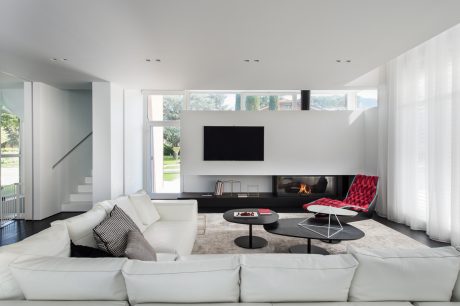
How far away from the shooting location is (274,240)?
362 cm

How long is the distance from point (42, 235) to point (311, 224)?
2.88 meters

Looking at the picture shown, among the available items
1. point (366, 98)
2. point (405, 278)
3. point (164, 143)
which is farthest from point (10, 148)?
point (366, 98)

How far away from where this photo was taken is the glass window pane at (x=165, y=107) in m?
6.21

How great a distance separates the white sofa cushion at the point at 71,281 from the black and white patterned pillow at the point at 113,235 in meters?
0.71

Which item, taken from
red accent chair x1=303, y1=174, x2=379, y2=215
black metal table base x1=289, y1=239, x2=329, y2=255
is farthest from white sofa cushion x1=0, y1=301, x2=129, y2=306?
red accent chair x1=303, y1=174, x2=379, y2=215

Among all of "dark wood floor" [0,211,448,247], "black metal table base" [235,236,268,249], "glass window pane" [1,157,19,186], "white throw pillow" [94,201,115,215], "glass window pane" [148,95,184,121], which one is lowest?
"dark wood floor" [0,211,448,247]

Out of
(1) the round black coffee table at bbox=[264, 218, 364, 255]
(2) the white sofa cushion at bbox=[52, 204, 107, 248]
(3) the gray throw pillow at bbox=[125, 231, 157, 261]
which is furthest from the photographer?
(1) the round black coffee table at bbox=[264, 218, 364, 255]

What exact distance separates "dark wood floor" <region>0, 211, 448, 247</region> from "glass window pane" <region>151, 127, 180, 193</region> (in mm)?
2131

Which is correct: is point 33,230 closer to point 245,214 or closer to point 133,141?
point 133,141

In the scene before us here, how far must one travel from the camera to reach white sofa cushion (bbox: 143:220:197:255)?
97.0 inches

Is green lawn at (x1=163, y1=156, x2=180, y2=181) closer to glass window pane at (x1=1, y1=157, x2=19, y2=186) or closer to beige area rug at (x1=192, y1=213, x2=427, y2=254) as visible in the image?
beige area rug at (x1=192, y1=213, x2=427, y2=254)

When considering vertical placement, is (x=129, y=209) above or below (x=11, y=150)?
below

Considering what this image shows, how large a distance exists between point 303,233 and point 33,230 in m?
4.55

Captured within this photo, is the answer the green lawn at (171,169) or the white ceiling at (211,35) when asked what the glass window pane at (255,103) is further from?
the green lawn at (171,169)
